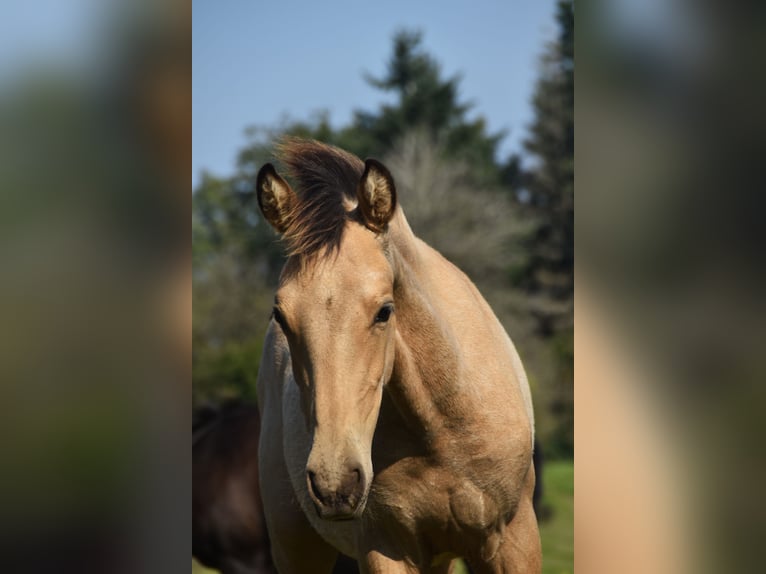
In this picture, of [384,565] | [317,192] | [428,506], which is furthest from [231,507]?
[317,192]

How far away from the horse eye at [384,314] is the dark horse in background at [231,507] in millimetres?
4730

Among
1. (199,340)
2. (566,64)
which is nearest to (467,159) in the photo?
(566,64)

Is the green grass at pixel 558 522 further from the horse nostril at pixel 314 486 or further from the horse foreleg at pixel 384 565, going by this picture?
the horse nostril at pixel 314 486

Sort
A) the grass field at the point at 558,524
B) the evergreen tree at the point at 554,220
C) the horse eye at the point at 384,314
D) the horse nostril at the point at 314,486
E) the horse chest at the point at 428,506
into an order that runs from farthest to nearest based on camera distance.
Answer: the evergreen tree at the point at 554,220 < the grass field at the point at 558,524 < the horse chest at the point at 428,506 < the horse eye at the point at 384,314 < the horse nostril at the point at 314,486

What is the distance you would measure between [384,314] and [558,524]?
11.3 m

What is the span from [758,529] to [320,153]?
8.42 feet

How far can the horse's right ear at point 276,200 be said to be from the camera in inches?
111

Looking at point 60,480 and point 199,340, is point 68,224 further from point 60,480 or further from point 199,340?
point 199,340

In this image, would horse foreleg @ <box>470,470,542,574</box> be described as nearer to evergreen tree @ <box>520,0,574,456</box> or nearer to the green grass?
the green grass

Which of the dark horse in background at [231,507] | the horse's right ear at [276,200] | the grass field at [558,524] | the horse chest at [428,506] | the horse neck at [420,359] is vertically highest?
the horse's right ear at [276,200]

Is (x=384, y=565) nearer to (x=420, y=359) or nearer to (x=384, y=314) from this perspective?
(x=420, y=359)

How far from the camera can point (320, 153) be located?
122 inches

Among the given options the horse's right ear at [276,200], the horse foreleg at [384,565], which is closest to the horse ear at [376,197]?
the horse's right ear at [276,200]

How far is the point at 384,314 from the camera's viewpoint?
271 centimetres
